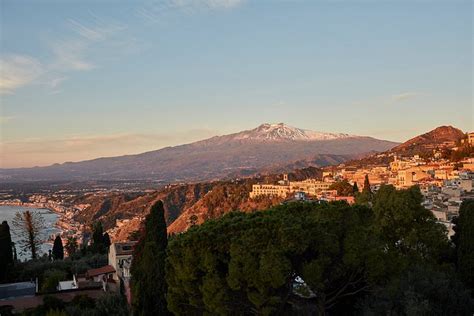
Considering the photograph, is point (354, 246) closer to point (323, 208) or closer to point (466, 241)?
point (323, 208)

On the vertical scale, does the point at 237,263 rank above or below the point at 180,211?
above

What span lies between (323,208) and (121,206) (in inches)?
3314

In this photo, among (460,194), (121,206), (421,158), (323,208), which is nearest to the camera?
(323,208)

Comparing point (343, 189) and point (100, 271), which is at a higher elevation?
point (343, 189)

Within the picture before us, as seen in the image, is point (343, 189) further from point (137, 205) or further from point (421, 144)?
point (421, 144)

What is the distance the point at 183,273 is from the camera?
9992mm

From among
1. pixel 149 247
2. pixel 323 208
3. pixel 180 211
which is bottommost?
pixel 180 211

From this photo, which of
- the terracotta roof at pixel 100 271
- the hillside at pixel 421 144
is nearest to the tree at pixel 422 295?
the terracotta roof at pixel 100 271

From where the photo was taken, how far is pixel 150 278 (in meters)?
13.1

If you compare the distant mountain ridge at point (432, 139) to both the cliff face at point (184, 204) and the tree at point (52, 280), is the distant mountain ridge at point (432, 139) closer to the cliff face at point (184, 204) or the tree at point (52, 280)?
the cliff face at point (184, 204)

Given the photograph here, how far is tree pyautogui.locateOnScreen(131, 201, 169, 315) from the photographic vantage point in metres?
13.0

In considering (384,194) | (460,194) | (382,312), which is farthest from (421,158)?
(382,312)

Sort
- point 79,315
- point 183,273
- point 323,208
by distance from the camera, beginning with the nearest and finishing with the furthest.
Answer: point 183,273, point 323,208, point 79,315

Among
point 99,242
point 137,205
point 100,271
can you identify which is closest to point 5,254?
point 100,271
